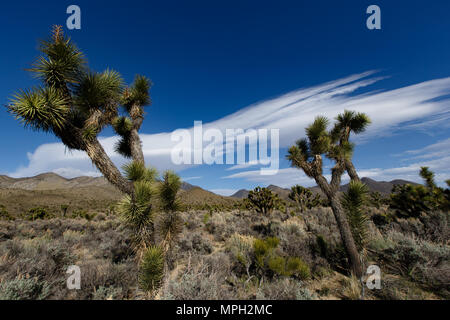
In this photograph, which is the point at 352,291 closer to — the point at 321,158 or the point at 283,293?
the point at 283,293

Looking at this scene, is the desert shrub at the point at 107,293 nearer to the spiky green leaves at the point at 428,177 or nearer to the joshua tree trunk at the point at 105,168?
the joshua tree trunk at the point at 105,168

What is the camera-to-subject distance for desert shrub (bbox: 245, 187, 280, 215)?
14.3 metres

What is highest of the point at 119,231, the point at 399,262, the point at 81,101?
the point at 81,101

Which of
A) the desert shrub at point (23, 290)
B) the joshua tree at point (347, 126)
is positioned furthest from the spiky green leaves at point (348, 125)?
the desert shrub at point (23, 290)

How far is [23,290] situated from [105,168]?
2.74 m

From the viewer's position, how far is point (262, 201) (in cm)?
1438

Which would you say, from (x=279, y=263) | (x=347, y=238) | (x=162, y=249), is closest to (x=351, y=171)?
(x=347, y=238)

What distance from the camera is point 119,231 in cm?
958

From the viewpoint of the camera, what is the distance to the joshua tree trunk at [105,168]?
4.36 metres

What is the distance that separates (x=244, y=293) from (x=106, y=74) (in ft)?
22.9

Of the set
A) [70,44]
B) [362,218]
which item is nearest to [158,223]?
[70,44]
